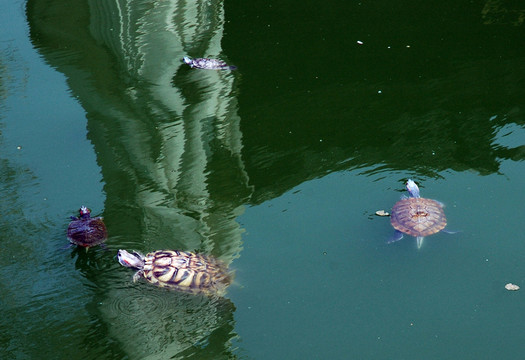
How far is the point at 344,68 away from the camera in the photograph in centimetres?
652

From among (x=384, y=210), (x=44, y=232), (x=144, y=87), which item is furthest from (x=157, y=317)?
(x=144, y=87)

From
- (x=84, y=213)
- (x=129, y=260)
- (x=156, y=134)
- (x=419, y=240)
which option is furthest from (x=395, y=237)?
(x=156, y=134)

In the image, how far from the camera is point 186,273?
4.25m

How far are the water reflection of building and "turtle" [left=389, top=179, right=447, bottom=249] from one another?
1.14m

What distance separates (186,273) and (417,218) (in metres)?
1.63

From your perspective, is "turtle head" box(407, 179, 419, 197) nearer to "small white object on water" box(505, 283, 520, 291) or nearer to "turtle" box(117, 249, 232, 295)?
"small white object on water" box(505, 283, 520, 291)

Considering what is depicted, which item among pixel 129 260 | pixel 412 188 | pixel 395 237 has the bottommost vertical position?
pixel 129 260

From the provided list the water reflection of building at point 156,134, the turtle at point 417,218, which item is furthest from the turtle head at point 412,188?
the water reflection of building at point 156,134

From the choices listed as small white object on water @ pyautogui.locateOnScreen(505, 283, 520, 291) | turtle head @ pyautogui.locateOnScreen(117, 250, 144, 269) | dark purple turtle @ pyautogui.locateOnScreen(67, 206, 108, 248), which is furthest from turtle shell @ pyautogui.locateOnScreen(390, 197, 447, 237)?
dark purple turtle @ pyautogui.locateOnScreen(67, 206, 108, 248)

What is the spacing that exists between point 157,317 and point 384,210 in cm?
182

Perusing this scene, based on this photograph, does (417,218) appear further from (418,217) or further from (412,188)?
(412,188)

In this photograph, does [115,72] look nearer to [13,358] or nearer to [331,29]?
[331,29]

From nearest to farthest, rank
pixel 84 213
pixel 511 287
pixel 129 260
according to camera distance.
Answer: pixel 511 287, pixel 129 260, pixel 84 213

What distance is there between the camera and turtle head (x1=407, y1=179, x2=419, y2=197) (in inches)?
189
